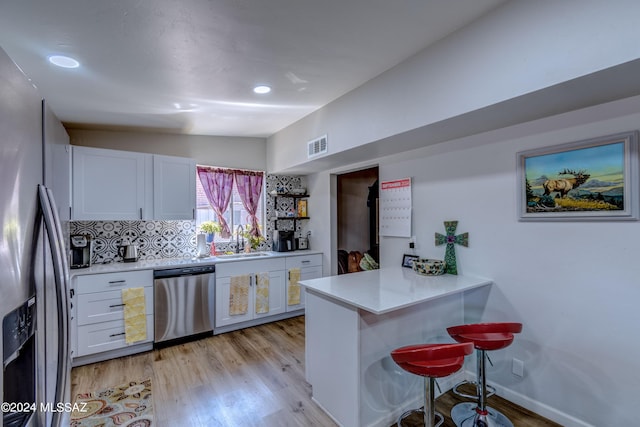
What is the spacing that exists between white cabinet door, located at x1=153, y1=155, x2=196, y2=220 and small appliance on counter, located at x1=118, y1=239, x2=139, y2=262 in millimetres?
474

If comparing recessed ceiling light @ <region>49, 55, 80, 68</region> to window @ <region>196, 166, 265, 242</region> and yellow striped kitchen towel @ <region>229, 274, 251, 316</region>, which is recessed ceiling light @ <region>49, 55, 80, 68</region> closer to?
window @ <region>196, 166, 265, 242</region>

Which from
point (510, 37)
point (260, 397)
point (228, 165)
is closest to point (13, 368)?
point (260, 397)

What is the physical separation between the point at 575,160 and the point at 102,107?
3.90 meters

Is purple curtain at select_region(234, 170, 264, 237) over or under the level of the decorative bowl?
over

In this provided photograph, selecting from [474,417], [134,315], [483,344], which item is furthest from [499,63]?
[134,315]

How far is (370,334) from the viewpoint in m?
1.93

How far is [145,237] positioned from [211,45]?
2.65m

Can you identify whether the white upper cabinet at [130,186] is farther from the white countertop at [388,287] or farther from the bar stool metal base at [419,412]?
the bar stool metal base at [419,412]

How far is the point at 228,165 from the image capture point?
4250 mm

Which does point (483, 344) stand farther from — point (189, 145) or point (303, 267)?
point (189, 145)

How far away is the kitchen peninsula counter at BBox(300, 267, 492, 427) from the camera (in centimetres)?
188

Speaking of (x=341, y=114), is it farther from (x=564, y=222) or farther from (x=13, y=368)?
(x=13, y=368)

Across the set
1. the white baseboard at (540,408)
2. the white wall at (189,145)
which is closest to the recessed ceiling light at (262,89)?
the white wall at (189,145)

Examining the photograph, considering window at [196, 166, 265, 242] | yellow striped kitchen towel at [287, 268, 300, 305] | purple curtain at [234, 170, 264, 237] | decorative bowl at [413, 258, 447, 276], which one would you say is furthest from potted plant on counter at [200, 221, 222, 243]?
decorative bowl at [413, 258, 447, 276]
